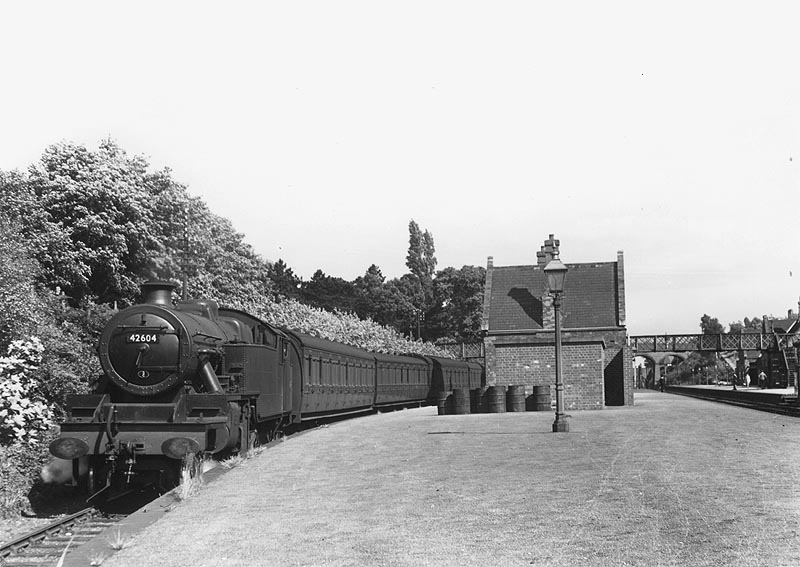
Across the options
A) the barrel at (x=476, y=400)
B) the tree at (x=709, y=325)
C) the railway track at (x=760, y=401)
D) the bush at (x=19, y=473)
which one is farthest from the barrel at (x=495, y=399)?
the tree at (x=709, y=325)

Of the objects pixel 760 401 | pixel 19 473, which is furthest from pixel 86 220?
pixel 760 401

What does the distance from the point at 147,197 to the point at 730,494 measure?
29248 mm

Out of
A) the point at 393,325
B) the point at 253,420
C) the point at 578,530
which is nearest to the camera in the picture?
the point at 578,530

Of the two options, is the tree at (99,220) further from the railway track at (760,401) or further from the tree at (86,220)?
the railway track at (760,401)

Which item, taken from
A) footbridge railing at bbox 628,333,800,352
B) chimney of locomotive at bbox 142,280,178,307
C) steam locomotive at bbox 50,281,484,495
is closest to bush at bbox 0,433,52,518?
steam locomotive at bbox 50,281,484,495

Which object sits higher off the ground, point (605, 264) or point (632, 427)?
point (605, 264)

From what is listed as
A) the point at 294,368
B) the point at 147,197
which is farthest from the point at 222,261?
the point at 294,368

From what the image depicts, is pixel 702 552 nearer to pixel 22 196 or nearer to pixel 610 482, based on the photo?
pixel 610 482

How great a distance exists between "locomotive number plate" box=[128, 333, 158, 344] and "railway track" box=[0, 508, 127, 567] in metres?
2.47

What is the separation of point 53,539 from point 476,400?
2242 cm

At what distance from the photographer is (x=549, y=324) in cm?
4266

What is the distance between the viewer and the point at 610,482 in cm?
1097

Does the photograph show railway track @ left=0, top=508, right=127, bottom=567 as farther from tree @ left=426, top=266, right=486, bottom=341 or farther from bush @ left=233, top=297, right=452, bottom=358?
tree @ left=426, top=266, right=486, bottom=341

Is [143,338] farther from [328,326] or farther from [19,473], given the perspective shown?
[328,326]
